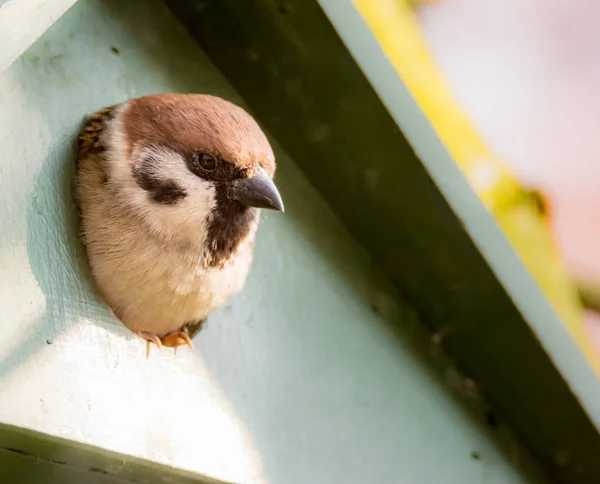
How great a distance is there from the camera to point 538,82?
266 cm

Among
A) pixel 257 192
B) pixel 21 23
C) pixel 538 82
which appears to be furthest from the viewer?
pixel 538 82

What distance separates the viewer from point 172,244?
128 cm

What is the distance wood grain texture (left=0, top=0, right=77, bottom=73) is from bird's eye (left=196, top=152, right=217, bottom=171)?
0.30 m

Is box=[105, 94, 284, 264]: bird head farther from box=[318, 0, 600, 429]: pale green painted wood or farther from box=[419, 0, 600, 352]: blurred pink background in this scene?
box=[419, 0, 600, 352]: blurred pink background

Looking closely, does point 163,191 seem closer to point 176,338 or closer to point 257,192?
point 257,192

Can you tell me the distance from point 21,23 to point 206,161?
339 mm

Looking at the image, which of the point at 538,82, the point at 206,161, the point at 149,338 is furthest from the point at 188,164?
the point at 538,82

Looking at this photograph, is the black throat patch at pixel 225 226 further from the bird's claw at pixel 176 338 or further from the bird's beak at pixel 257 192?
the bird's claw at pixel 176 338

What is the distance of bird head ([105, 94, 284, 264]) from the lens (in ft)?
4.03

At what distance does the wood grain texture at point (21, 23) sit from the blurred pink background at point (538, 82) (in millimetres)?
1547

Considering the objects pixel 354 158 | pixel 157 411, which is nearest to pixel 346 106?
pixel 354 158

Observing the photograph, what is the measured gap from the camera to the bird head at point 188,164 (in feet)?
4.03

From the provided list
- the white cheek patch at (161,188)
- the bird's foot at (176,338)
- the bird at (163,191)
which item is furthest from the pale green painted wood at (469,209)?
the bird's foot at (176,338)

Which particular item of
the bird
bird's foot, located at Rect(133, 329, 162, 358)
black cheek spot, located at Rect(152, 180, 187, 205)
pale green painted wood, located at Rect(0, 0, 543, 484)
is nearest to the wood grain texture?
pale green painted wood, located at Rect(0, 0, 543, 484)
